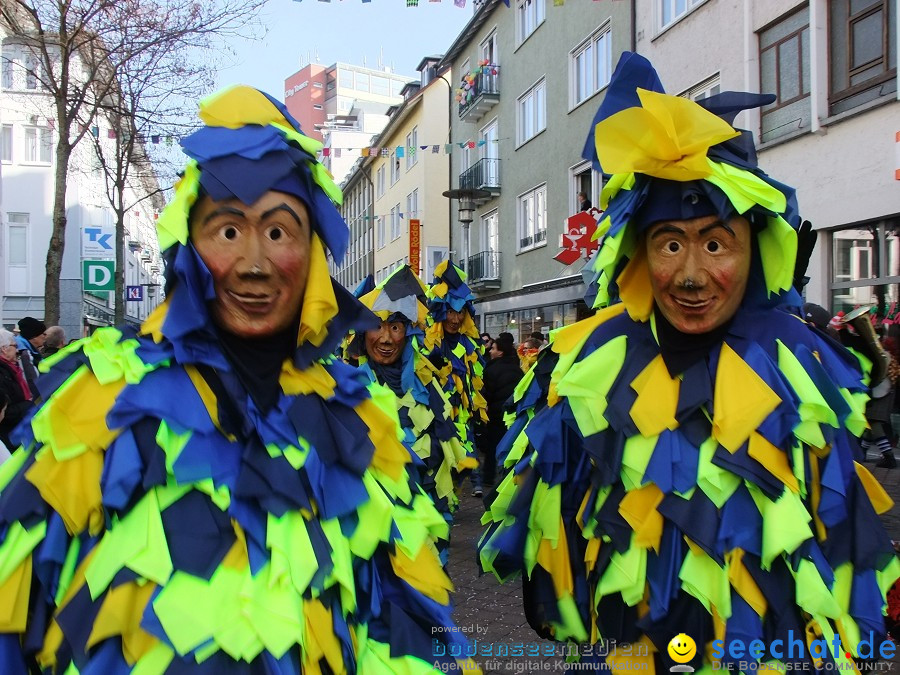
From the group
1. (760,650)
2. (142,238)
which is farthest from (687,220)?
(142,238)

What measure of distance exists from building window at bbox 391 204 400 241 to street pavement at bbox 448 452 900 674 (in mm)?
28282

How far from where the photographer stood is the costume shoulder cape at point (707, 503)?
78.9 inches

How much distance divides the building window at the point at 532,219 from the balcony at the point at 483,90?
3.48 metres

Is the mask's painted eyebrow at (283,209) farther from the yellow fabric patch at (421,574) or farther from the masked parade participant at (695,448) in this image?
the masked parade participant at (695,448)

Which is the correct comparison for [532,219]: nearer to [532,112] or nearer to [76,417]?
[532,112]

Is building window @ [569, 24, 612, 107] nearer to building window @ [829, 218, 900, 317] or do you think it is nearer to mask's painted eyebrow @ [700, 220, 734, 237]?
building window @ [829, 218, 900, 317]

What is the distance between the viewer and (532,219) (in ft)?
63.9

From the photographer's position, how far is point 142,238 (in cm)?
4019

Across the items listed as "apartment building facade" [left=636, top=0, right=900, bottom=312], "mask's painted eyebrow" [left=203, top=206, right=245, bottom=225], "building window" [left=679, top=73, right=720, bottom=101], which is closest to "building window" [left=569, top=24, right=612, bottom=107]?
"building window" [left=679, top=73, right=720, bottom=101]

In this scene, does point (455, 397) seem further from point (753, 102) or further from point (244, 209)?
point (244, 209)

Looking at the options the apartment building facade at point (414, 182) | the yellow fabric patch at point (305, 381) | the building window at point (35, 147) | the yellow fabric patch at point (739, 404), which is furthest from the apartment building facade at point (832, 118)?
the building window at point (35, 147)

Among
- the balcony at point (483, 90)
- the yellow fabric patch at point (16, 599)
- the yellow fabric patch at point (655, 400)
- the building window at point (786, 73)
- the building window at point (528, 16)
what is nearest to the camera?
the yellow fabric patch at point (16, 599)

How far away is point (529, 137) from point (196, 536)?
18827mm

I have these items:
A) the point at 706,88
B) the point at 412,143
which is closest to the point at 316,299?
the point at 706,88
